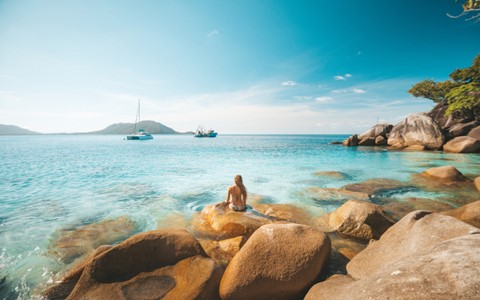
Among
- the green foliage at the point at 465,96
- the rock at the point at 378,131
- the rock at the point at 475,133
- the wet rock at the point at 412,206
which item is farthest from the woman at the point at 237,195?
the rock at the point at 378,131

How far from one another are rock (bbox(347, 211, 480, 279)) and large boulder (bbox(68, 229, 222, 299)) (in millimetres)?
2680

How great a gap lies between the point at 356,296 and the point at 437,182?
1433cm

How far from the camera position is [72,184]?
45.5 feet

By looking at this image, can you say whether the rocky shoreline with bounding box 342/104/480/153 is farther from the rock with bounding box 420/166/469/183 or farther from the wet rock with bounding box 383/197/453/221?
the wet rock with bounding box 383/197/453/221

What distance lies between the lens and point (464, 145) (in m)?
27.5

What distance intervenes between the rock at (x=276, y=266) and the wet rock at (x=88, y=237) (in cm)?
463

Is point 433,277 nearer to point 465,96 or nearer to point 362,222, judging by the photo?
point 362,222

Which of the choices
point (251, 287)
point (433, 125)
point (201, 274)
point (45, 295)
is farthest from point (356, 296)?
point (433, 125)

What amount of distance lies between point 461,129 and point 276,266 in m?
44.5

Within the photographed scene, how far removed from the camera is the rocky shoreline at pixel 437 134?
1125 inches

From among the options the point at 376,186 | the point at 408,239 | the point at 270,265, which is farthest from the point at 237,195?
the point at 376,186

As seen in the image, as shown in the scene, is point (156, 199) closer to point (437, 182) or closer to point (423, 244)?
point (423, 244)

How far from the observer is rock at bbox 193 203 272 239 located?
576 cm

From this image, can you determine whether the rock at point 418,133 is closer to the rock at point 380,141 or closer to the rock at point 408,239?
the rock at point 380,141
